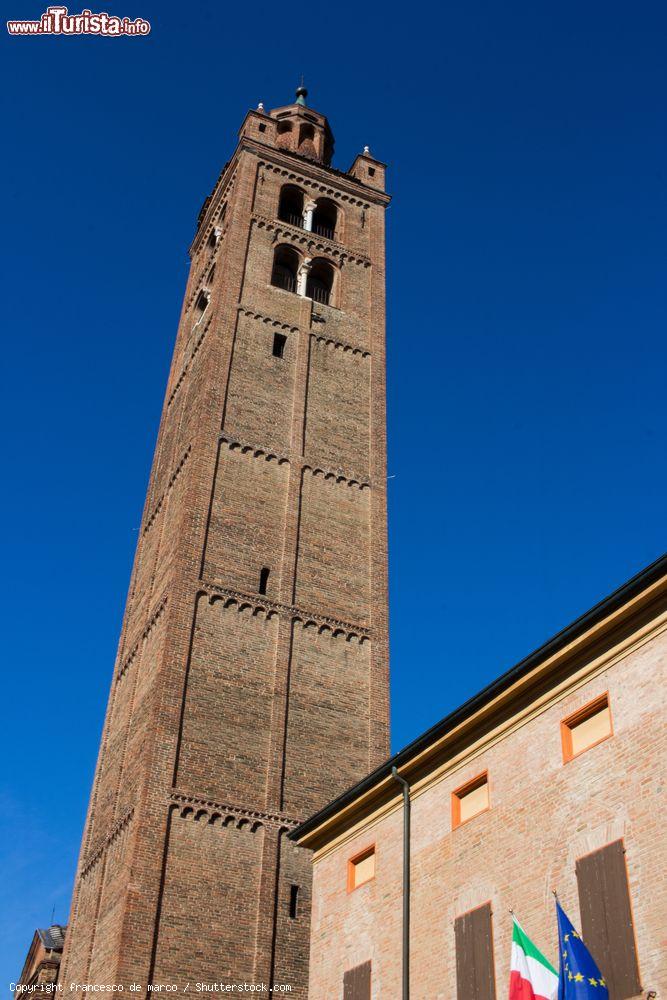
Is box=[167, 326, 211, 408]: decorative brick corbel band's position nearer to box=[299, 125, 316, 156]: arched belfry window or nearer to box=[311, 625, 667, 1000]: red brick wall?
box=[299, 125, 316, 156]: arched belfry window

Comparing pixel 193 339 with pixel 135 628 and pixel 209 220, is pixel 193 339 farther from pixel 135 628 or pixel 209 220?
pixel 135 628

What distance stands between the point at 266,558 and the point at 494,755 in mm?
12765

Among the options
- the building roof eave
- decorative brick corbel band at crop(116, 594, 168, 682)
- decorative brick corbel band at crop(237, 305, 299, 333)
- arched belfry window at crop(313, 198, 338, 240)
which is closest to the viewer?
the building roof eave

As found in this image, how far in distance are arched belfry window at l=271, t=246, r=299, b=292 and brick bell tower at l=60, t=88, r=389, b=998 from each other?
60mm

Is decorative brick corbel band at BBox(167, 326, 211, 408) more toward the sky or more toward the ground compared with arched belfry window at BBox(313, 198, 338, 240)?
more toward the ground

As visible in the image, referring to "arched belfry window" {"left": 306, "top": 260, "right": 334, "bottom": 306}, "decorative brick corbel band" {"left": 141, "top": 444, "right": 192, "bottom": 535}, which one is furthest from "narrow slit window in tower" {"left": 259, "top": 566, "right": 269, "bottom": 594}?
"arched belfry window" {"left": 306, "top": 260, "right": 334, "bottom": 306}

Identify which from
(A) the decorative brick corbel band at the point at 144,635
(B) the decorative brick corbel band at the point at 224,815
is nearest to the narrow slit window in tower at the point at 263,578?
(A) the decorative brick corbel band at the point at 144,635

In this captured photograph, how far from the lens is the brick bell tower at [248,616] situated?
75.2 feet

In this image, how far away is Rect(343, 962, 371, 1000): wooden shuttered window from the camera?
17016mm

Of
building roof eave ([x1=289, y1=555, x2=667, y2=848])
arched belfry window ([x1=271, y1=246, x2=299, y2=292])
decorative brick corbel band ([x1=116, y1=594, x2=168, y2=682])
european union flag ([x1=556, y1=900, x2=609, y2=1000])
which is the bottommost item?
european union flag ([x1=556, y1=900, x2=609, y2=1000])

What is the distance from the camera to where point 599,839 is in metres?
13.5

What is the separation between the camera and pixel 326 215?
39031 millimetres

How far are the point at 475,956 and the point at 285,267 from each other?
25667mm

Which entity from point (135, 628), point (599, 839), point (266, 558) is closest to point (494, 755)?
point (599, 839)
